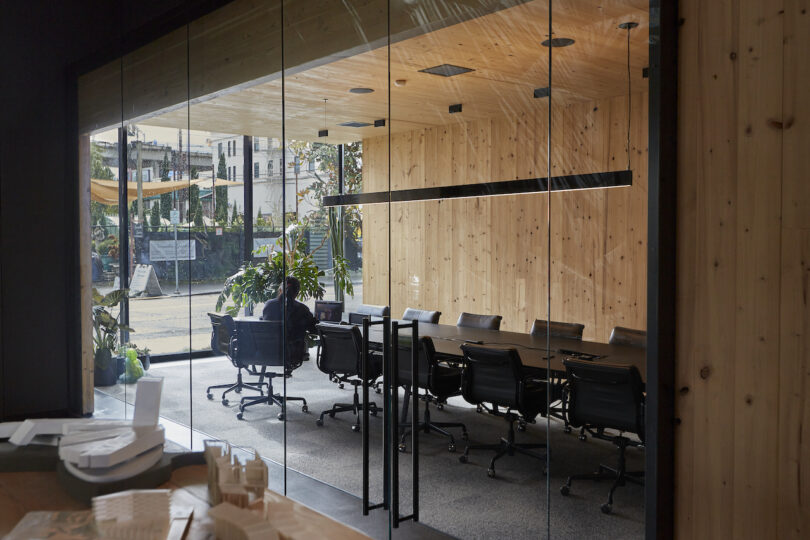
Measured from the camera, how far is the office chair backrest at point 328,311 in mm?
4125

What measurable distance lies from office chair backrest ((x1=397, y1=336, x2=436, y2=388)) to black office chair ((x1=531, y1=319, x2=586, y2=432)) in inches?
28.1

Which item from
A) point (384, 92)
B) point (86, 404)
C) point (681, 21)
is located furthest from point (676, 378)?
point (86, 404)

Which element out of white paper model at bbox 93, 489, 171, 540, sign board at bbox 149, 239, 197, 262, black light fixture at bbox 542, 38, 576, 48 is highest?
black light fixture at bbox 542, 38, 576, 48

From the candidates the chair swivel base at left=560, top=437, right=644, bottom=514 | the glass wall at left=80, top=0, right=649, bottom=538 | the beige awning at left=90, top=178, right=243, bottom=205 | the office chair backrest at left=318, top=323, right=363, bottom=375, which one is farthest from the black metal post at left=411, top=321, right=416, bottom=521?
the beige awning at left=90, top=178, right=243, bottom=205

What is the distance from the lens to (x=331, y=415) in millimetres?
4230

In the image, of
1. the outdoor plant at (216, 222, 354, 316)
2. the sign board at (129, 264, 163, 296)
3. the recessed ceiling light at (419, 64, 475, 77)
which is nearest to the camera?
the recessed ceiling light at (419, 64, 475, 77)

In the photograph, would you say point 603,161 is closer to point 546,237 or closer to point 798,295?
point 546,237

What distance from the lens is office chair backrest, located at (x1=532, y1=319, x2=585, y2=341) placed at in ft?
9.46

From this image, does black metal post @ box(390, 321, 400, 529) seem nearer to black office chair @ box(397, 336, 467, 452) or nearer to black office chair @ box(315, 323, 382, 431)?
black office chair @ box(397, 336, 467, 452)

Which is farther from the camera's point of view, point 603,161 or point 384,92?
point 384,92

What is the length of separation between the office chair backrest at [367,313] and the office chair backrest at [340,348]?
50 millimetres

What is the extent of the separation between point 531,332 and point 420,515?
129 cm

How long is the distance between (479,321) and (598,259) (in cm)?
70

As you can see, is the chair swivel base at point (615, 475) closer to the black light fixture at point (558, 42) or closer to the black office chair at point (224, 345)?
the black light fixture at point (558, 42)
